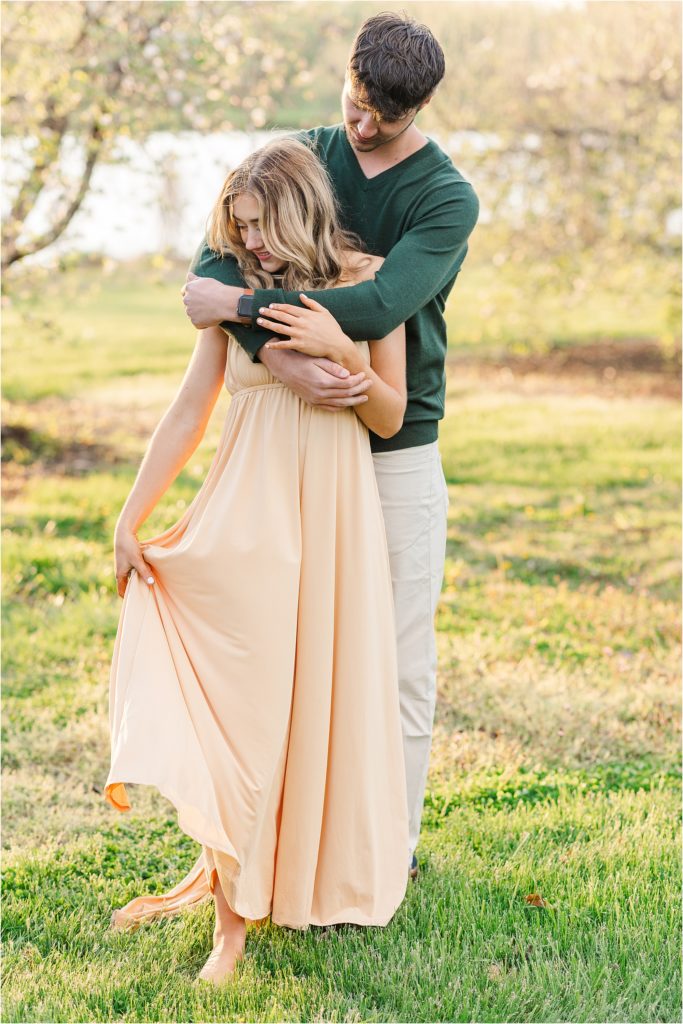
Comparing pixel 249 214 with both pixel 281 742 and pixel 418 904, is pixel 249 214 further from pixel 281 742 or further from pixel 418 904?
pixel 418 904

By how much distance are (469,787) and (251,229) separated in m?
2.13

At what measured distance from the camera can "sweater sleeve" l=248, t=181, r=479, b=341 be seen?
2.58 metres

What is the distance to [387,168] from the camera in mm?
2807

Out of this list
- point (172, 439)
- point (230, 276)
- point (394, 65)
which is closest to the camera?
point (394, 65)

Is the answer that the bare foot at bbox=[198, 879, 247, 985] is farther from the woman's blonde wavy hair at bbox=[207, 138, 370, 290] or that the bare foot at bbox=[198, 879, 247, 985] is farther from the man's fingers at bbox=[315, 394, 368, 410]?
the woman's blonde wavy hair at bbox=[207, 138, 370, 290]

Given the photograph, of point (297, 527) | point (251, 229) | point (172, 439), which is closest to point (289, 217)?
point (251, 229)

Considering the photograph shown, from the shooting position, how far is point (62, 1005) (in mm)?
2680

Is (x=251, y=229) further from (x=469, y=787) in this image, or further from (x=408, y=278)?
(x=469, y=787)

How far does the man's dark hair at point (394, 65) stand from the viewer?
254cm

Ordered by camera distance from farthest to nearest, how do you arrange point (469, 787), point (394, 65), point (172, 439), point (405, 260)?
point (469, 787)
point (172, 439)
point (405, 260)
point (394, 65)

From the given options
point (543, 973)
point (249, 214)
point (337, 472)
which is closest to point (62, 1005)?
point (543, 973)

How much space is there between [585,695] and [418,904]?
68.6 inches

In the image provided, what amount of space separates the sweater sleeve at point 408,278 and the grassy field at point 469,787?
1.64 metres

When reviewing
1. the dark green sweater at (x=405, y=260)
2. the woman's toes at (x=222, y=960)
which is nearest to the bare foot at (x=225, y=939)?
A: the woman's toes at (x=222, y=960)
